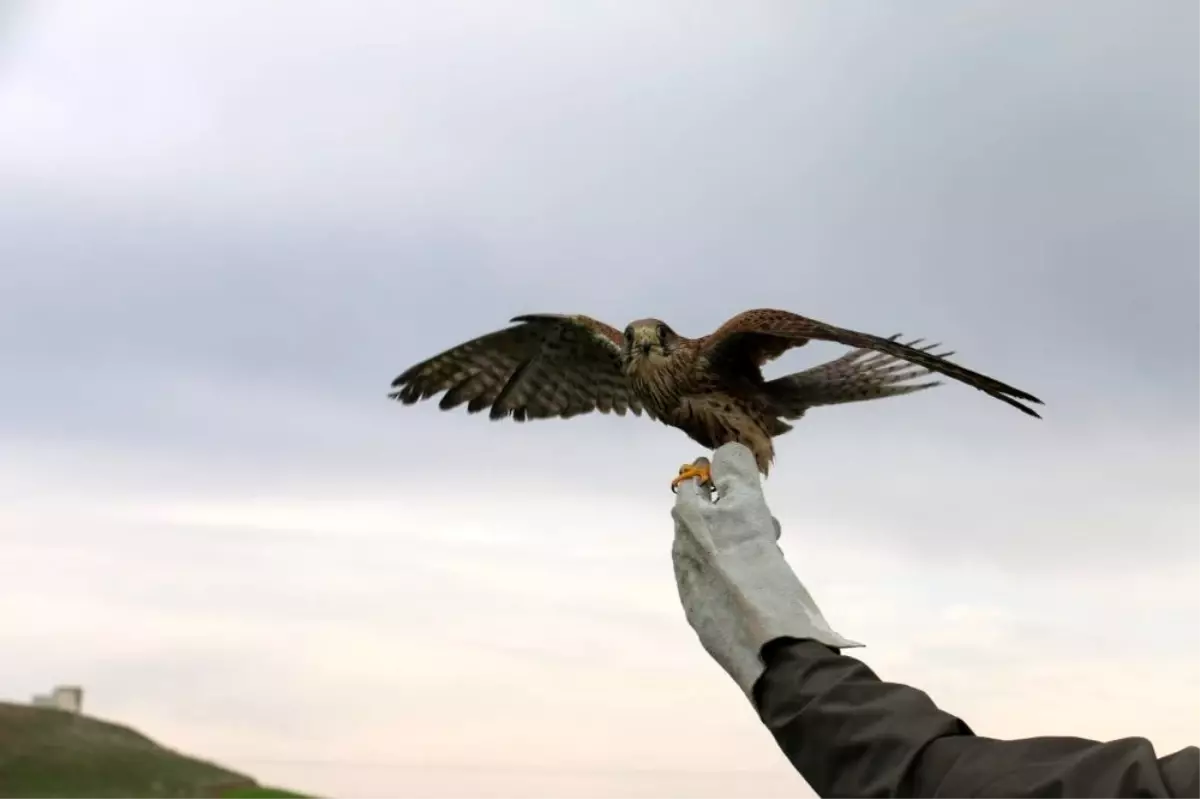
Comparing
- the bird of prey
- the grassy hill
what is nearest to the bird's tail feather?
the bird of prey

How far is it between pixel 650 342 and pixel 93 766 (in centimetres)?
728

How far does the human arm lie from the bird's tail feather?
5.05ft

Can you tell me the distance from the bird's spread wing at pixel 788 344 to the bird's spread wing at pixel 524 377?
83 cm

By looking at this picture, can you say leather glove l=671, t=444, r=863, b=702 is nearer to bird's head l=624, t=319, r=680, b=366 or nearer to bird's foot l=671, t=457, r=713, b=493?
bird's foot l=671, t=457, r=713, b=493

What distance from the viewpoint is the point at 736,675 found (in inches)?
107

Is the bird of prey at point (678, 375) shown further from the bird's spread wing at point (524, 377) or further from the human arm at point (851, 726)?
the human arm at point (851, 726)

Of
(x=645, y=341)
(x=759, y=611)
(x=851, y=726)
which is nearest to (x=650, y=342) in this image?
(x=645, y=341)

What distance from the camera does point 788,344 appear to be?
13.8 ft

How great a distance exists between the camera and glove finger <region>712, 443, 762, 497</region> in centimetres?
349

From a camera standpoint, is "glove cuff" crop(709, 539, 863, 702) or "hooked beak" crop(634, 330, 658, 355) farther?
"hooked beak" crop(634, 330, 658, 355)

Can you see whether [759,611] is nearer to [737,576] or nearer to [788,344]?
→ [737,576]

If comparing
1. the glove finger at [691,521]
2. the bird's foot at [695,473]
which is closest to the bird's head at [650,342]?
the bird's foot at [695,473]

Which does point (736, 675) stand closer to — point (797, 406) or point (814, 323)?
point (814, 323)

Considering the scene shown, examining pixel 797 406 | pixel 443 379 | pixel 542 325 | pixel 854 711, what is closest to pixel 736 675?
pixel 854 711
